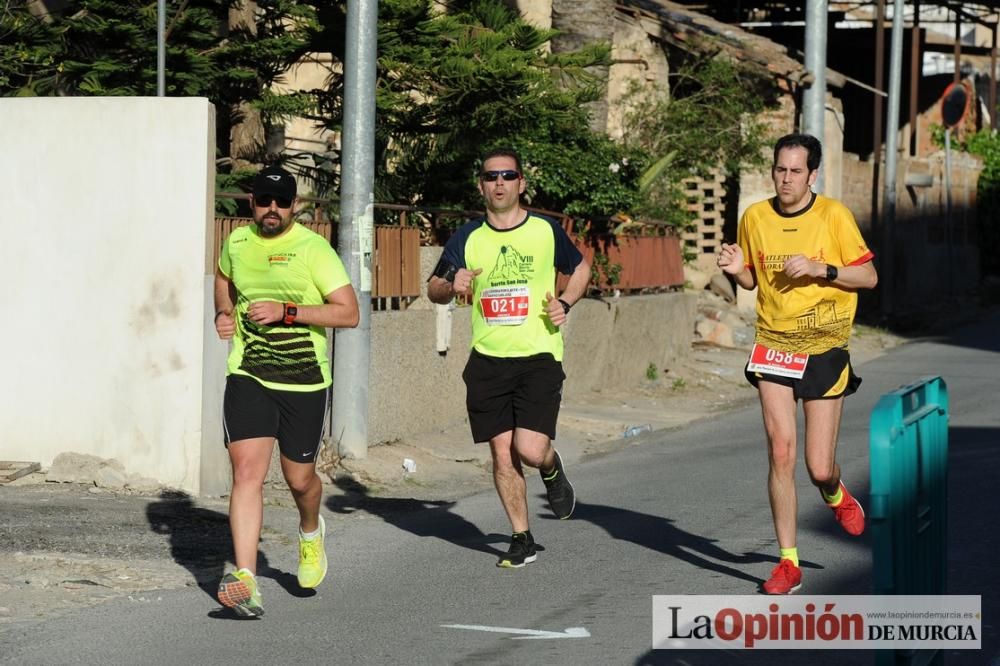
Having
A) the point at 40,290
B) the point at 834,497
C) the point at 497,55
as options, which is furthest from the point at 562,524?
the point at 497,55

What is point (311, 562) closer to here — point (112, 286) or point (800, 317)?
point (800, 317)

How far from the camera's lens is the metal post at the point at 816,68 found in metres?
19.0

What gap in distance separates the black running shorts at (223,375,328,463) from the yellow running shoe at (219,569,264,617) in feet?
2.01

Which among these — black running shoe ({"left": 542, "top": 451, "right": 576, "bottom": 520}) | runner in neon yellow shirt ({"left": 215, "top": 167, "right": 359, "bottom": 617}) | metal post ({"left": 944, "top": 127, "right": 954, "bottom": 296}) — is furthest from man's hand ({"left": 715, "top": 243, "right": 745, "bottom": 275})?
metal post ({"left": 944, "top": 127, "right": 954, "bottom": 296})

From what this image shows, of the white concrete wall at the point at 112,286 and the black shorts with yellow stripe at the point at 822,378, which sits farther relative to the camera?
the white concrete wall at the point at 112,286

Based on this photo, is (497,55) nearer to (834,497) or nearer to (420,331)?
(420,331)

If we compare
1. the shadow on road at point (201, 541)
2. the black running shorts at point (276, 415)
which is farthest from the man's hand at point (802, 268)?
the shadow on road at point (201, 541)

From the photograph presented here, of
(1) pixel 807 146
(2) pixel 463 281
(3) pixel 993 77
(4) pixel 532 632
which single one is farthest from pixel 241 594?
(3) pixel 993 77

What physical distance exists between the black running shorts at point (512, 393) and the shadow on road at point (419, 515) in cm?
83

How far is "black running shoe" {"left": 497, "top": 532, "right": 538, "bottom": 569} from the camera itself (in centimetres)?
781

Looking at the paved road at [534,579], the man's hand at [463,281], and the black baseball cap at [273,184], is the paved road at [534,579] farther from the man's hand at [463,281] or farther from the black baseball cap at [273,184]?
the black baseball cap at [273,184]

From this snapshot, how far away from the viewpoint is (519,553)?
7824 millimetres

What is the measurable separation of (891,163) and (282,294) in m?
22.9

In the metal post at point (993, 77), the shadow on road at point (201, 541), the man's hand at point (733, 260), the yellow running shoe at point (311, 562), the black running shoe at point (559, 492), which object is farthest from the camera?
the metal post at point (993, 77)
